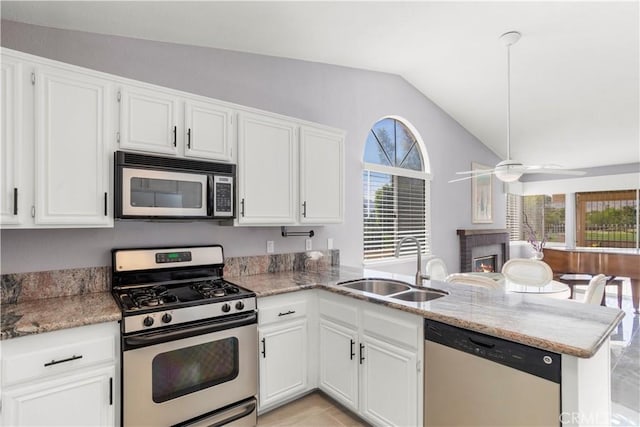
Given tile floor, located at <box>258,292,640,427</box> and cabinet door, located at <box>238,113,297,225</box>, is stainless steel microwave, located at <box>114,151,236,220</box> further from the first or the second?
tile floor, located at <box>258,292,640,427</box>

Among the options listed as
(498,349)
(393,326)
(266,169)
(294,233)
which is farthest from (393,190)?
(498,349)

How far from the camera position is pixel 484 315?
5.38 ft

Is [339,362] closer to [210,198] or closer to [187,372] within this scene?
[187,372]

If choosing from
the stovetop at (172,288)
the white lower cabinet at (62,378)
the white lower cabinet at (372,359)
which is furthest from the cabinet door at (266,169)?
the white lower cabinet at (62,378)

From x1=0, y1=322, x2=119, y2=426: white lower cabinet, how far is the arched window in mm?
2733

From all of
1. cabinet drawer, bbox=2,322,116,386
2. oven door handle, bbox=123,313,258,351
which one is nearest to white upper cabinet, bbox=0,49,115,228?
cabinet drawer, bbox=2,322,116,386

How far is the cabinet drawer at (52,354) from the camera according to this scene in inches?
57.9

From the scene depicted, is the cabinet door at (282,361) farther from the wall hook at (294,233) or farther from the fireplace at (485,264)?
the fireplace at (485,264)

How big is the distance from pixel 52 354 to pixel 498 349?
2048mm

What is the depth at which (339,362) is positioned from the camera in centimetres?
232

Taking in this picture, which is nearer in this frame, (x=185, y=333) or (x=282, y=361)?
(x=185, y=333)

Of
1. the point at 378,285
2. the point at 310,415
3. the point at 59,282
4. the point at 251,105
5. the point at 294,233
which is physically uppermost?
the point at 251,105

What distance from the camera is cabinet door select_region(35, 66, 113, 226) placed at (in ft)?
5.76

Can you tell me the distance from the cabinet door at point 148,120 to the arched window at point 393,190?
2256mm
